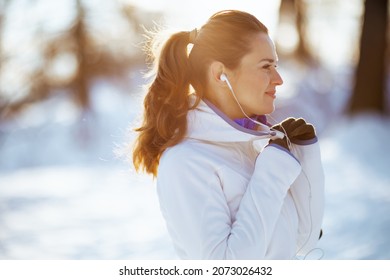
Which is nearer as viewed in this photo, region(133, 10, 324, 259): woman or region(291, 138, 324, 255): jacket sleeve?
region(133, 10, 324, 259): woman

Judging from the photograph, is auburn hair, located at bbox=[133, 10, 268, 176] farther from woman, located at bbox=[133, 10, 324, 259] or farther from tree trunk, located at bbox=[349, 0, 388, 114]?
tree trunk, located at bbox=[349, 0, 388, 114]

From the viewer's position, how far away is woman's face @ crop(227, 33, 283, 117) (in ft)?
4.11

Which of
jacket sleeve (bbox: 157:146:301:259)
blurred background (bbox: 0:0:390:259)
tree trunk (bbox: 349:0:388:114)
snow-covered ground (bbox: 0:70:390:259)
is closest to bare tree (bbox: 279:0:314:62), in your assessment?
blurred background (bbox: 0:0:390:259)

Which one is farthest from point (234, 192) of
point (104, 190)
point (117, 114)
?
point (117, 114)

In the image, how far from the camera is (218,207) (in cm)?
116

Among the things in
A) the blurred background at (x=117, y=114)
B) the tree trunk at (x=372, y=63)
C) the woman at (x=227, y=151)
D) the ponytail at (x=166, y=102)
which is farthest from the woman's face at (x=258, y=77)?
the tree trunk at (x=372, y=63)

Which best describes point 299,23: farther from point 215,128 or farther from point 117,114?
point 215,128

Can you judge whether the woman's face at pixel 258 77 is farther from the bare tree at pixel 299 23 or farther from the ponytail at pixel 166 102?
the bare tree at pixel 299 23

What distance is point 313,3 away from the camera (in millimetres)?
5766

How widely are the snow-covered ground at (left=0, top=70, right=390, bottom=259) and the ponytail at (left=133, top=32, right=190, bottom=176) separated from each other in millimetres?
188

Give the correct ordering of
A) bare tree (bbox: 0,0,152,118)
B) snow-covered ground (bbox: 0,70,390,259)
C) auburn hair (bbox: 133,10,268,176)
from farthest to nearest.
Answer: bare tree (bbox: 0,0,152,118), snow-covered ground (bbox: 0,70,390,259), auburn hair (bbox: 133,10,268,176)

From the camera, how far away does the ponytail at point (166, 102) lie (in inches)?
49.3

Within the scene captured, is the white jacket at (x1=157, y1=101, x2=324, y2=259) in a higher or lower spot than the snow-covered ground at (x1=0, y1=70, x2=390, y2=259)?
lower

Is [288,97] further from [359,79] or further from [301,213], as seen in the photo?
[301,213]
